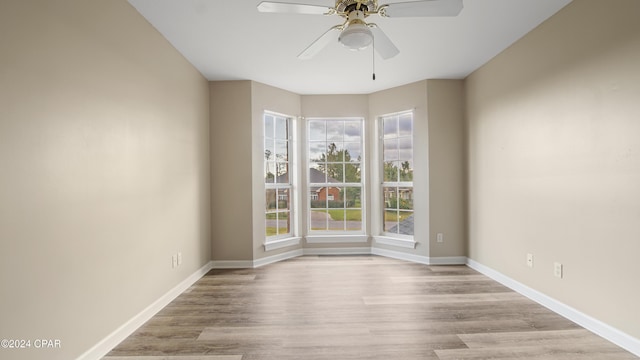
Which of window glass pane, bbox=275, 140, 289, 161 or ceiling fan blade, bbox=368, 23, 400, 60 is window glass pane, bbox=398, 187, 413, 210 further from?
ceiling fan blade, bbox=368, 23, 400, 60

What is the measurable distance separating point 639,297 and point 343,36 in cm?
253

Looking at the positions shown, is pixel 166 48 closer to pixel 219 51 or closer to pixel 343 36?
pixel 219 51

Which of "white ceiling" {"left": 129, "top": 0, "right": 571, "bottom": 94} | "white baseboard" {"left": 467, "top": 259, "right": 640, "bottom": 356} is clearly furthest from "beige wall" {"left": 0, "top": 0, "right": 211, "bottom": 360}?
"white baseboard" {"left": 467, "top": 259, "right": 640, "bottom": 356}

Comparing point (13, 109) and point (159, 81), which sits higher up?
point (159, 81)

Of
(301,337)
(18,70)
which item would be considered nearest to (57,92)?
(18,70)

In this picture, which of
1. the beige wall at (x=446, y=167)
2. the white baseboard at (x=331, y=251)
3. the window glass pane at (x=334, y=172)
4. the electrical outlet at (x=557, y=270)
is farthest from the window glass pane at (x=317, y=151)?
the electrical outlet at (x=557, y=270)

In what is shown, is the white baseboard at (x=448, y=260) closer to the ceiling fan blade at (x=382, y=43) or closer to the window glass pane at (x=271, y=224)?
the window glass pane at (x=271, y=224)

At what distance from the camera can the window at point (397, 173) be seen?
4.55 metres

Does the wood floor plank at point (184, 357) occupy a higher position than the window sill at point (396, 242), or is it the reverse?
the window sill at point (396, 242)

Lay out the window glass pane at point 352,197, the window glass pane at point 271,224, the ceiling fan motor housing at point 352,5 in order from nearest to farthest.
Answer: the ceiling fan motor housing at point 352,5, the window glass pane at point 271,224, the window glass pane at point 352,197

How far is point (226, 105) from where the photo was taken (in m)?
4.17

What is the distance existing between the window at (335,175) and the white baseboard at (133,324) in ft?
6.93

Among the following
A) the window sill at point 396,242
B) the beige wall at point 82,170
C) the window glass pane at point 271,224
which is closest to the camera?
the beige wall at point 82,170

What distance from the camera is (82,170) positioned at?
193cm
